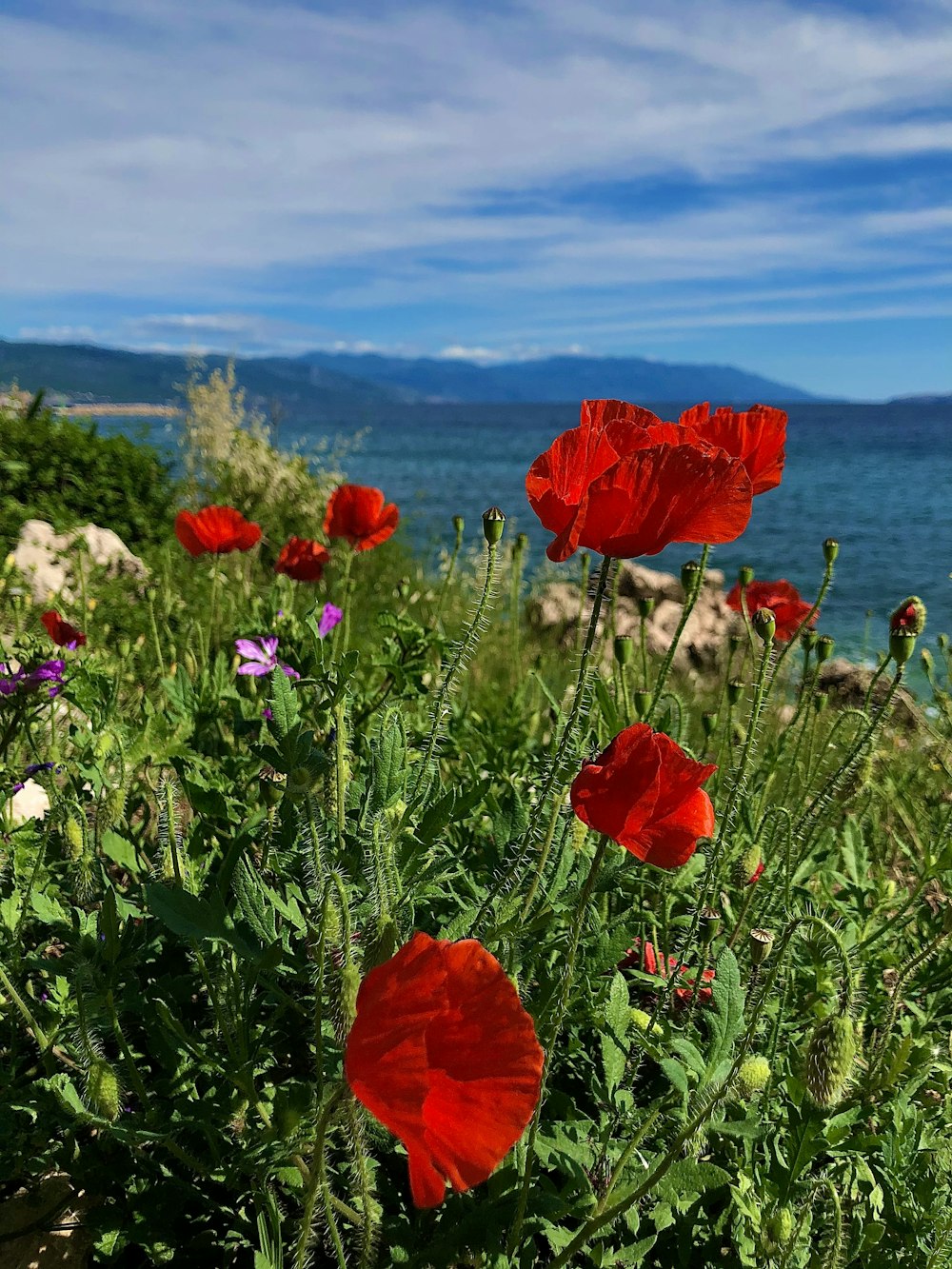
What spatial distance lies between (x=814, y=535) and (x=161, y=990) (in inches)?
1122

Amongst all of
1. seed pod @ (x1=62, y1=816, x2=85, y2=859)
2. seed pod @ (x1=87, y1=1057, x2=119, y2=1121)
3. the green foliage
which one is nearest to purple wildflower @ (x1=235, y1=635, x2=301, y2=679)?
seed pod @ (x1=62, y1=816, x2=85, y2=859)

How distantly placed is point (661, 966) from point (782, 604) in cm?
91

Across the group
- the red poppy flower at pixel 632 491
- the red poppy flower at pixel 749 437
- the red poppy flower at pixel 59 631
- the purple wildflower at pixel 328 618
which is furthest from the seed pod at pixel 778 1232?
the red poppy flower at pixel 59 631

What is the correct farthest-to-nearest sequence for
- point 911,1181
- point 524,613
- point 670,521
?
point 524,613, point 911,1181, point 670,521

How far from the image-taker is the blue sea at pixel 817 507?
1512 centimetres

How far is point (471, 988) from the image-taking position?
818 millimetres

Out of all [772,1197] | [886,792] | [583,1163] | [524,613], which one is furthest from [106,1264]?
[524,613]

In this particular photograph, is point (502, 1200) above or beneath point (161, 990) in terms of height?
beneath

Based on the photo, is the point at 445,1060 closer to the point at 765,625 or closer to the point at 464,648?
the point at 464,648

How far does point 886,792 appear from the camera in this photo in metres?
3.00

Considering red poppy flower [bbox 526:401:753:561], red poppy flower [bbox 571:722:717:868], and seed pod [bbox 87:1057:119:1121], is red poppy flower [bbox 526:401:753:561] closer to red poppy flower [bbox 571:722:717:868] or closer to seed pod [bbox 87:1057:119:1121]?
red poppy flower [bbox 571:722:717:868]

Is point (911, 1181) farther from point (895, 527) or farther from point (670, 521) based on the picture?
point (895, 527)

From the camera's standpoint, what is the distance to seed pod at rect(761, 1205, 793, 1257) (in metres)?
1.14

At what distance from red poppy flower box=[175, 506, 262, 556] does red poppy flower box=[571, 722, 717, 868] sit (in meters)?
1.67
